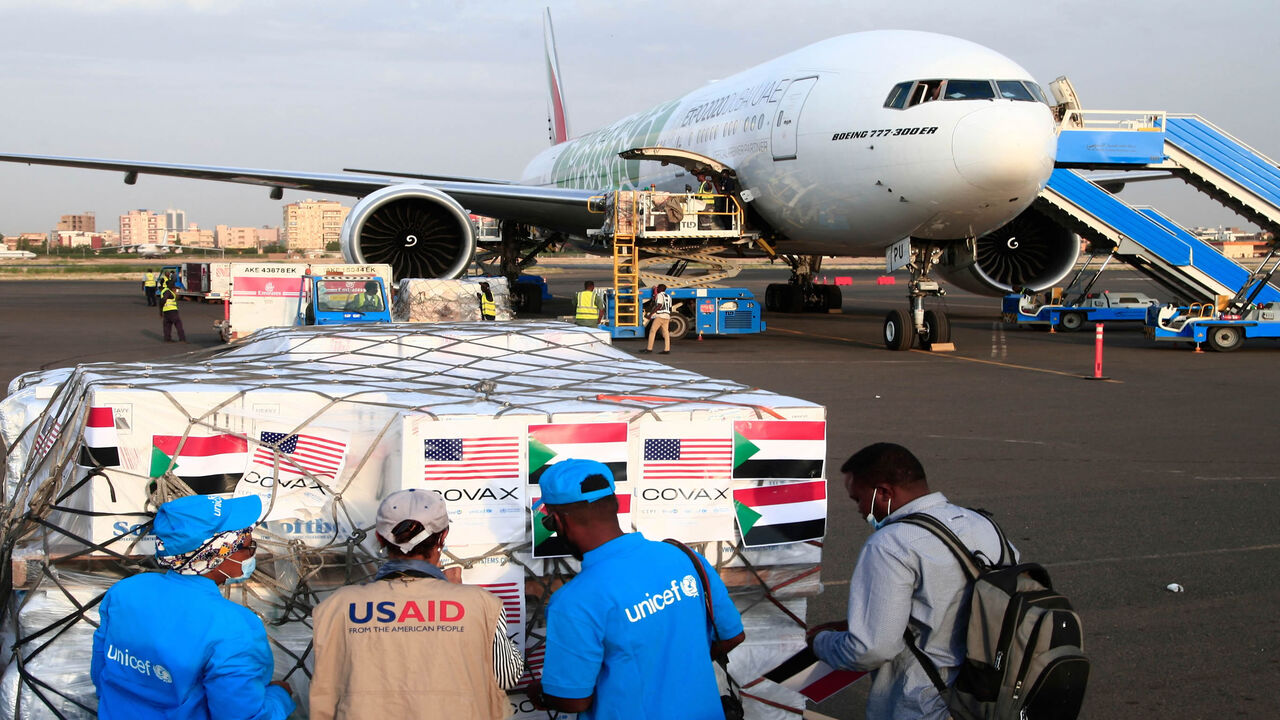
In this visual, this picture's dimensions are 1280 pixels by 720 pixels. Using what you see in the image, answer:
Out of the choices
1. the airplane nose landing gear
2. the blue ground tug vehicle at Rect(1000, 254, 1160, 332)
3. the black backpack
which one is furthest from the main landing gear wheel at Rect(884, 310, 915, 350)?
the black backpack

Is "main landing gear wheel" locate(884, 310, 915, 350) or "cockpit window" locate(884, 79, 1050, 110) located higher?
"cockpit window" locate(884, 79, 1050, 110)

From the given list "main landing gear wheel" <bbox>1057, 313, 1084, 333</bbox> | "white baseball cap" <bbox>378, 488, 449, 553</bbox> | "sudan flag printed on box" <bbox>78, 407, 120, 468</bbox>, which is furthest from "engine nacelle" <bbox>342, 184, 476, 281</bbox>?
"white baseball cap" <bbox>378, 488, 449, 553</bbox>

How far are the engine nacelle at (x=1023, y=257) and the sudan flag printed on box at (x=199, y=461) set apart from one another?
66.4 feet

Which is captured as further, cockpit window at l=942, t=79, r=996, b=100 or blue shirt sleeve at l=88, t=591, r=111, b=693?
cockpit window at l=942, t=79, r=996, b=100

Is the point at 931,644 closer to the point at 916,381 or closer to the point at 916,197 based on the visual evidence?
the point at 916,381

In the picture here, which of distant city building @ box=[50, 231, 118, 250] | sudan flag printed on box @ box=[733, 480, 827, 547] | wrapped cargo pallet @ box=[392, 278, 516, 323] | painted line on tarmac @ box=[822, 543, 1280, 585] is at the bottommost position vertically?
painted line on tarmac @ box=[822, 543, 1280, 585]

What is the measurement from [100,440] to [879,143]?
1387 centimetres

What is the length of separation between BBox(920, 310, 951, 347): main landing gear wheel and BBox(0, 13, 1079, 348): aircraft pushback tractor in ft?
0.08

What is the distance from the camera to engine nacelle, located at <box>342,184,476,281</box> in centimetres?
2066

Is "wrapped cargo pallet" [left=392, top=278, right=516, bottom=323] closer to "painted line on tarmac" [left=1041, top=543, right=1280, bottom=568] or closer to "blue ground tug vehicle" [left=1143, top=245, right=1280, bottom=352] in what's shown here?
"painted line on tarmac" [left=1041, top=543, right=1280, bottom=568]

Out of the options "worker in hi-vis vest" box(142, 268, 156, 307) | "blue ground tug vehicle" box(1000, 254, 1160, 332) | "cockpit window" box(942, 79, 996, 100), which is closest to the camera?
"cockpit window" box(942, 79, 996, 100)

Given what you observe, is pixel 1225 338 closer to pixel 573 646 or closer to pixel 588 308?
pixel 588 308

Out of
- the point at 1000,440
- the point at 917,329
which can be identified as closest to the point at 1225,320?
the point at 917,329

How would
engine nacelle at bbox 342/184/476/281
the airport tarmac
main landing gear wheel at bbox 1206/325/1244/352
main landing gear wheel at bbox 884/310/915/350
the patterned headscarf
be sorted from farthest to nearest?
1. engine nacelle at bbox 342/184/476/281
2. main landing gear wheel at bbox 1206/325/1244/352
3. main landing gear wheel at bbox 884/310/915/350
4. the airport tarmac
5. the patterned headscarf
